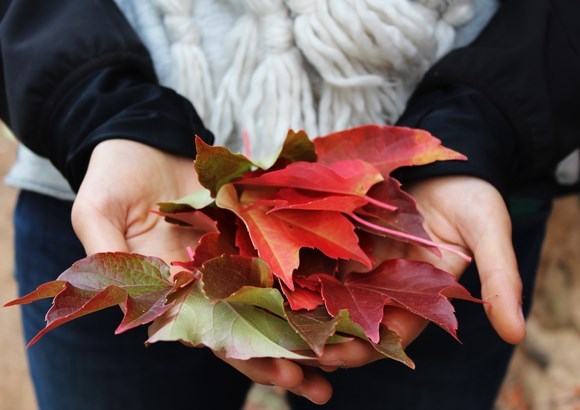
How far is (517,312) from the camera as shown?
0.53 m

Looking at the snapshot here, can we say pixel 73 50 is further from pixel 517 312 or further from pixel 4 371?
Answer: pixel 4 371

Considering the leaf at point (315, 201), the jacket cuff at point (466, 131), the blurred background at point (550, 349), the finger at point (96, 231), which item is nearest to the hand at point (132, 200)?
the finger at point (96, 231)

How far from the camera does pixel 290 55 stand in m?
0.70

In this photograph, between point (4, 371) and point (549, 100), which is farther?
point (4, 371)

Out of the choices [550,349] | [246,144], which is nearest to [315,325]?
[246,144]

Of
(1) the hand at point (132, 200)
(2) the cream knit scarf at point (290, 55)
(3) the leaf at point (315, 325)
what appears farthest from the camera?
(2) the cream knit scarf at point (290, 55)

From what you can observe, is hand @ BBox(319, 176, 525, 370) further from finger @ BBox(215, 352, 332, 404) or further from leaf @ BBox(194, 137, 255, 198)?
leaf @ BBox(194, 137, 255, 198)

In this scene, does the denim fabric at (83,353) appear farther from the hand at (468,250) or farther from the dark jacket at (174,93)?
the hand at (468,250)

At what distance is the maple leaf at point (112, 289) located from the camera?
19.5 inches

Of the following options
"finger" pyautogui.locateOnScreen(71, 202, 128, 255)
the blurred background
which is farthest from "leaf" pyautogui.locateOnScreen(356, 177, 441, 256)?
the blurred background

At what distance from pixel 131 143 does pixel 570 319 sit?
3.60 feet

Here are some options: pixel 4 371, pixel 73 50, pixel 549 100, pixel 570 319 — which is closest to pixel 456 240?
pixel 549 100

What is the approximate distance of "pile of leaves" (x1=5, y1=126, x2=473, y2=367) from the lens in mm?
497

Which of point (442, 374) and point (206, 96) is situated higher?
point (206, 96)
